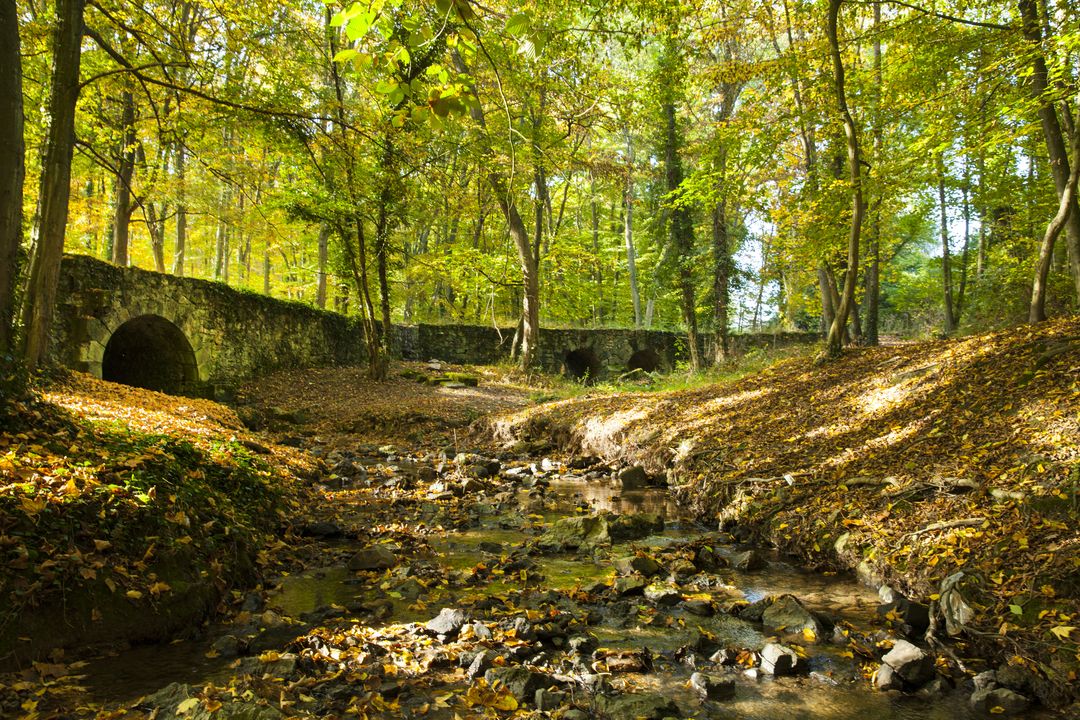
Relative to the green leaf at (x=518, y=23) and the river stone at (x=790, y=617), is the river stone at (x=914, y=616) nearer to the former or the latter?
the river stone at (x=790, y=617)

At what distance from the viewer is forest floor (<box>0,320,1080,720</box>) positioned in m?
2.81

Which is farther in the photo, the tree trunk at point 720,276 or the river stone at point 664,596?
the tree trunk at point 720,276

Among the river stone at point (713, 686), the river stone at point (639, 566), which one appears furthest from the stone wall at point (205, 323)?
the river stone at point (713, 686)

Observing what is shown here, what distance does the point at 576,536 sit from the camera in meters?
5.51

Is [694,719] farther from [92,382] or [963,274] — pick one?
[963,274]

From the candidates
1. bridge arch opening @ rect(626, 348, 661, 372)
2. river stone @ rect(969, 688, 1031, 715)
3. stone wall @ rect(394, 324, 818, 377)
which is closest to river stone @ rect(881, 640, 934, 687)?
river stone @ rect(969, 688, 1031, 715)

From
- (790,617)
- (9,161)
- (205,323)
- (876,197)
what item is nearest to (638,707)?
(790,617)

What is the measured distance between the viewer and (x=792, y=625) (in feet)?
11.6

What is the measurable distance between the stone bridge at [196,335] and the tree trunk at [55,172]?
16.1 feet

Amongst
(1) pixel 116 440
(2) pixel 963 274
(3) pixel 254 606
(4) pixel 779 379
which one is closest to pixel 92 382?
(1) pixel 116 440

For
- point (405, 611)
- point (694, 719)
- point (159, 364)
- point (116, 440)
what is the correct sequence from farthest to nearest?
1. point (159, 364)
2. point (116, 440)
3. point (405, 611)
4. point (694, 719)

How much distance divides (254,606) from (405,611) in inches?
38.7

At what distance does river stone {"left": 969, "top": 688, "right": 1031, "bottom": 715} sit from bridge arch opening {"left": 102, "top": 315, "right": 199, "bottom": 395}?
13.9m

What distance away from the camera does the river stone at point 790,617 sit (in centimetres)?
347
